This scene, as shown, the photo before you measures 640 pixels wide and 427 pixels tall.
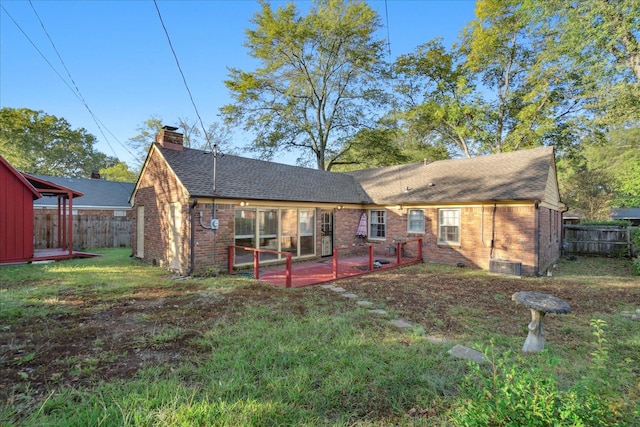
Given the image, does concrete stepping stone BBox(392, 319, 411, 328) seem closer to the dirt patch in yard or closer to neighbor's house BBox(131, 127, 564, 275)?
the dirt patch in yard

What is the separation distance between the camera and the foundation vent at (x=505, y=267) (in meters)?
9.91

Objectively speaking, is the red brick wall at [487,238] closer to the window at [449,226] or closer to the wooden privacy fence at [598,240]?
the window at [449,226]

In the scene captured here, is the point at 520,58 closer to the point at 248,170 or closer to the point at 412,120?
the point at 412,120

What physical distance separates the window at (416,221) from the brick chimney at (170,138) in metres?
9.97

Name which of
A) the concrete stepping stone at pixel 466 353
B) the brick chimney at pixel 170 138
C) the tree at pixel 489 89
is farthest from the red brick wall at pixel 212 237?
the tree at pixel 489 89

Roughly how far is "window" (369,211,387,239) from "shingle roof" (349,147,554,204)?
0.72 m

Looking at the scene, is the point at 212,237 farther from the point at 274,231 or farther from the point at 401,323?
the point at 401,323

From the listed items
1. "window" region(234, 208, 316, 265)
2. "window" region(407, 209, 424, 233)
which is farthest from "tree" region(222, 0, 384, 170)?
"window" region(234, 208, 316, 265)

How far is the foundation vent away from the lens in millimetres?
9906

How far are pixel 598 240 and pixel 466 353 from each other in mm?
16100

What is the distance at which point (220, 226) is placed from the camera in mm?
9578


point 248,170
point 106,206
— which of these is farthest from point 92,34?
point 106,206

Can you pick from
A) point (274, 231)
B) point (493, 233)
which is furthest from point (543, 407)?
point (493, 233)

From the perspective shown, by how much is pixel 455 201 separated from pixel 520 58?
56.8 ft
